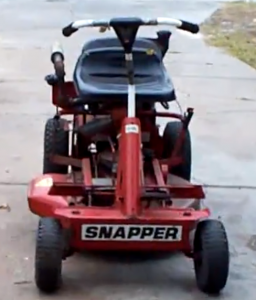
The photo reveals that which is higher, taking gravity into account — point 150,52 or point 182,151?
point 150,52

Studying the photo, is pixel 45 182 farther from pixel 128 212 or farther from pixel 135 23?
pixel 135 23

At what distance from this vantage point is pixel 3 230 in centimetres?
588

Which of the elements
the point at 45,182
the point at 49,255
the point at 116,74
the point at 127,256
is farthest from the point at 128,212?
the point at 116,74

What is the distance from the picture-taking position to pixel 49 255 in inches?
190

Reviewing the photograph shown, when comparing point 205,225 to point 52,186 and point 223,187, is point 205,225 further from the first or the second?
point 223,187

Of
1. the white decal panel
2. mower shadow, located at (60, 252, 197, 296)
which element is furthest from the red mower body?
mower shadow, located at (60, 252, 197, 296)

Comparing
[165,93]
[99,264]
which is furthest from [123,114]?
[99,264]

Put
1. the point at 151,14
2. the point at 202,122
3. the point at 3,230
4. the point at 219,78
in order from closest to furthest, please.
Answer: the point at 3,230, the point at 202,122, the point at 219,78, the point at 151,14

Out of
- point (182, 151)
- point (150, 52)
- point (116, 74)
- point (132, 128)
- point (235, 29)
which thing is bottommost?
point (235, 29)

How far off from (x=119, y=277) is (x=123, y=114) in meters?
0.90

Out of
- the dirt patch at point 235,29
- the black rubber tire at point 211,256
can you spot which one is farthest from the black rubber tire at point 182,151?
the dirt patch at point 235,29

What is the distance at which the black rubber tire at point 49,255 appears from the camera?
4828 millimetres

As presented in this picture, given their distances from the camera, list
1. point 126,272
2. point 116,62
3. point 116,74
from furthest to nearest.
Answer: point 116,62 < point 116,74 < point 126,272

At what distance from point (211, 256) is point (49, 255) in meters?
0.77
